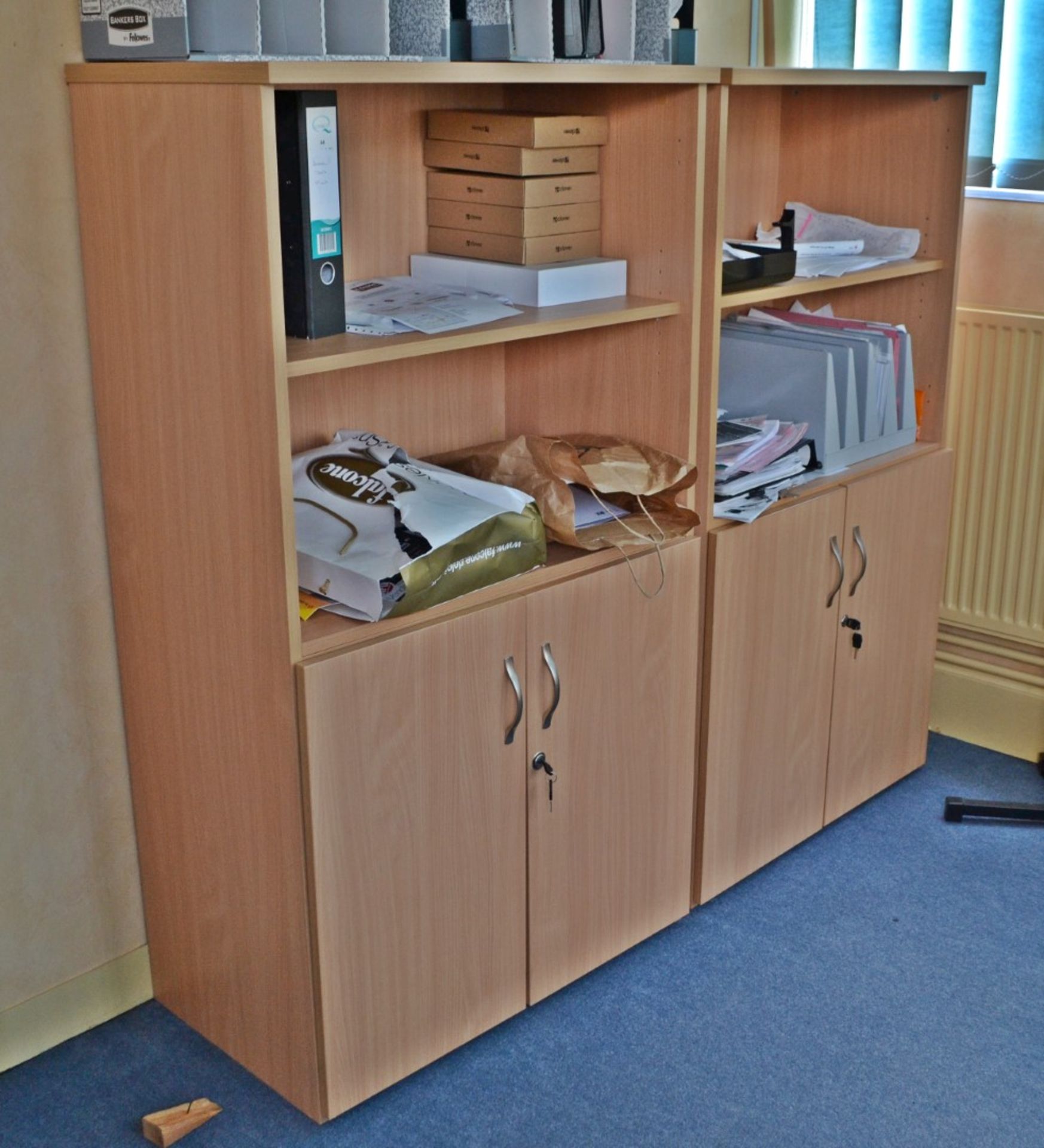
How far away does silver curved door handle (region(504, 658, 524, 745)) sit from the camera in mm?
1927

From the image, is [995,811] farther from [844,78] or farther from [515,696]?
[844,78]

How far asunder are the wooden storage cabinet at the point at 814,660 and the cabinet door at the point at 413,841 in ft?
1.56

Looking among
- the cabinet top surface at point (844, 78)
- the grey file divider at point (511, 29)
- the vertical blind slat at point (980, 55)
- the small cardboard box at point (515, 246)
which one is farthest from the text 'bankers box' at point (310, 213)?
the vertical blind slat at point (980, 55)

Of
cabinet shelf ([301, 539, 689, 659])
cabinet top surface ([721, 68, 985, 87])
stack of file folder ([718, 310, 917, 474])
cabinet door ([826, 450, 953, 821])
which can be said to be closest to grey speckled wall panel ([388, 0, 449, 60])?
cabinet top surface ([721, 68, 985, 87])

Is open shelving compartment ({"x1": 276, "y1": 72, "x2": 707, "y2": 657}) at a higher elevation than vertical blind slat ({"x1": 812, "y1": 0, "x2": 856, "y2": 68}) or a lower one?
lower

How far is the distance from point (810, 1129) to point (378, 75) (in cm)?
150

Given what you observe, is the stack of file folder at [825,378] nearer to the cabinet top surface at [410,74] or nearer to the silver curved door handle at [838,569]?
the silver curved door handle at [838,569]

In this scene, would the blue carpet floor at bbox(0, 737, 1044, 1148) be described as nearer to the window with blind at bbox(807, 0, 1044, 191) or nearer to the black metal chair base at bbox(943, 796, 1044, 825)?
the black metal chair base at bbox(943, 796, 1044, 825)

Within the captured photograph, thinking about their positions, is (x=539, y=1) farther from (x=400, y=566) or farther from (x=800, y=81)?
(x=400, y=566)

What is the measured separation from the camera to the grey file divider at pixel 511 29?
1863mm

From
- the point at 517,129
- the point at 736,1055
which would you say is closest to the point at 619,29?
the point at 517,129

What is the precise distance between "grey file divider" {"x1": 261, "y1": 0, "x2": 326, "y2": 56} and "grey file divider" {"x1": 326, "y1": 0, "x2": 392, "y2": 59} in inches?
1.3

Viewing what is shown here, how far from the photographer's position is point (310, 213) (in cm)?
170

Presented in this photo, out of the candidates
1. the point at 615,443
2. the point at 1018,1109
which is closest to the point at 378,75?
the point at 615,443
